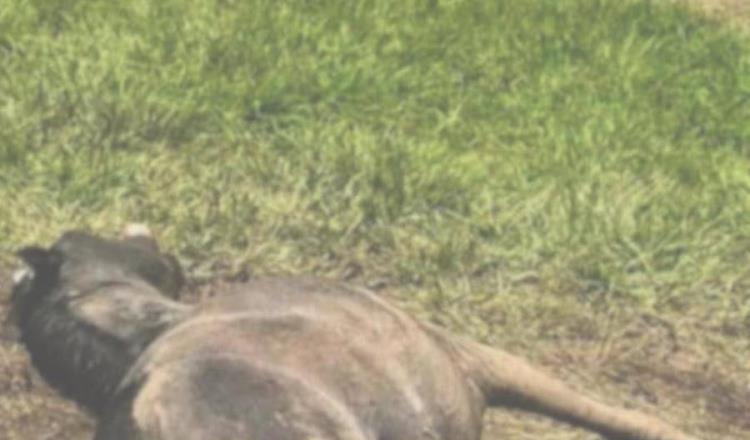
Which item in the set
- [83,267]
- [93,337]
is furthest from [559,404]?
[83,267]

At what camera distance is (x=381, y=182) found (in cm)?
646

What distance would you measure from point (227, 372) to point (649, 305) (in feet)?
7.84

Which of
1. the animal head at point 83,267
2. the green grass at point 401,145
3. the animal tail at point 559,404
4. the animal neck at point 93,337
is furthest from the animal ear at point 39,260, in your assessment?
the animal tail at point 559,404

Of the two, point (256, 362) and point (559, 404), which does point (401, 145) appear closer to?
point (559, 404)

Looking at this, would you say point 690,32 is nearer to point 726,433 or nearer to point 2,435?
point 726,433

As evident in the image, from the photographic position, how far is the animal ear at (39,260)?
5.24 meters

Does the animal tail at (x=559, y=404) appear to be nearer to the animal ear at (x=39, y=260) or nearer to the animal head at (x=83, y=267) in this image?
the animal head at (x=83, y=267)

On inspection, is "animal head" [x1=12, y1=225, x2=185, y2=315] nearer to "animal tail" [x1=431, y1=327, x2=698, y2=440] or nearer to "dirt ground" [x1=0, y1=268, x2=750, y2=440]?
"dirt ground" [x1=0, y1=268, x2=750, y2=440]

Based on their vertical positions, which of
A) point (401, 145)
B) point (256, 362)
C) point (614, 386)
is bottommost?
point (614, 386)

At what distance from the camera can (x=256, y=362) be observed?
402cm

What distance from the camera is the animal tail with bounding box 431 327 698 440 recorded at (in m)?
4.79

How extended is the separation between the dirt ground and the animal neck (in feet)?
0.23

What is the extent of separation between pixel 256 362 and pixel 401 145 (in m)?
2.82

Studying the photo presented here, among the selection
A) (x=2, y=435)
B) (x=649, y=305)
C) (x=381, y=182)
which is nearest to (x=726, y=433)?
(x=649, y=305)
